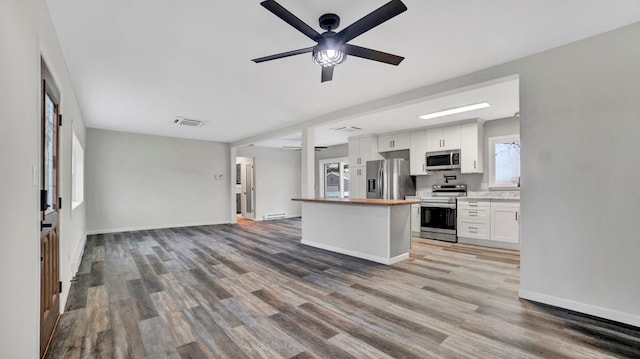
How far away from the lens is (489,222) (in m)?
5.06

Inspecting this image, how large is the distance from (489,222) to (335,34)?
4564 mm

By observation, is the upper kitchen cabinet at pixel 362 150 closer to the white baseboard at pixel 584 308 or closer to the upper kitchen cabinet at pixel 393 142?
the upper kitchen cabinet at pixel 393 142

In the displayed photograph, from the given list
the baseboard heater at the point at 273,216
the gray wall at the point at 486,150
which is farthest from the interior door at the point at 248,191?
the gray wall at the point at 486,150

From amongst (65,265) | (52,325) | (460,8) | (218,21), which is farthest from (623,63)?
(65,265)

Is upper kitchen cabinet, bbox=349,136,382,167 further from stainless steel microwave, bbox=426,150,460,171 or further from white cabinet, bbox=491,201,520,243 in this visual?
white cabinet, bbox=491,201,520,243

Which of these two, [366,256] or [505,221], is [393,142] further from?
[366,256]

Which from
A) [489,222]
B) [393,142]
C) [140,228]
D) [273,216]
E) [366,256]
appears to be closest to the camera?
[366,256]

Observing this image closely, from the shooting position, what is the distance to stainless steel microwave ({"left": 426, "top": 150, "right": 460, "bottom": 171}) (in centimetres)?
567

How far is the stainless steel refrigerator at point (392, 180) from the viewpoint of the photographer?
248 inches

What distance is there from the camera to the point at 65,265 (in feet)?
9.40

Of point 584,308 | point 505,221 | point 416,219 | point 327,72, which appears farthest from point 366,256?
point 327,72

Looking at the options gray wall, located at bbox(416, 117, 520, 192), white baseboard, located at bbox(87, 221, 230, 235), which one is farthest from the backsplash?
white baseboard, located at bbox(87, 221, 230, 235)

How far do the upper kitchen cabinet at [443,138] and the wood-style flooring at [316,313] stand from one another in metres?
2.36

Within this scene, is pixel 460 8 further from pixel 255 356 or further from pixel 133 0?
pixel 255 356
